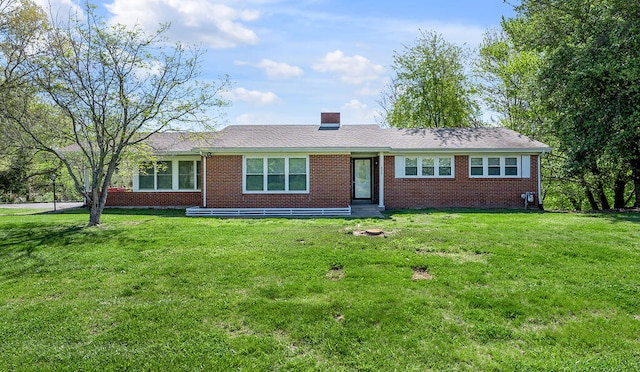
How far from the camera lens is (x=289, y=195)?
582 inches

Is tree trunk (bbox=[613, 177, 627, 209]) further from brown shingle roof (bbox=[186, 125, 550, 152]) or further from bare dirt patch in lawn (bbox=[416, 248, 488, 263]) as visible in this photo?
bare dirt patch in lawn (bbox=[416, 248, 488, 263])

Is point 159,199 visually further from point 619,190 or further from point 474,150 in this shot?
point 619,190

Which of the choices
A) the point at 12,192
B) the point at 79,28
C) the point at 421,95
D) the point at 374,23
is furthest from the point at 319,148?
the point at 12,192

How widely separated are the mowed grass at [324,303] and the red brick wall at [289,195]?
6128mm

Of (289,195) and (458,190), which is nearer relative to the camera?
(289,195)

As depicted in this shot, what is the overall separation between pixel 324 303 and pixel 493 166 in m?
13.2

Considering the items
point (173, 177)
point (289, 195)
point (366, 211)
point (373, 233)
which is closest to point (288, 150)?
point (289, 195)

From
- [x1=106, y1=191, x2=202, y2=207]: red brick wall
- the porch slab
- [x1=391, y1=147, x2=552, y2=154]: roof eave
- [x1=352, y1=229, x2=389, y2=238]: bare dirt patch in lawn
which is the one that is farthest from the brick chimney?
[x1=352, y1=229, x2=389, y2=238]: bare dirt patch in lawn

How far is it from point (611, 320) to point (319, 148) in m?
10.9

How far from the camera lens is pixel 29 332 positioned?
13.5 feet

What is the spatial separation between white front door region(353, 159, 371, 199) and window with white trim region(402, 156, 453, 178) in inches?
73.0

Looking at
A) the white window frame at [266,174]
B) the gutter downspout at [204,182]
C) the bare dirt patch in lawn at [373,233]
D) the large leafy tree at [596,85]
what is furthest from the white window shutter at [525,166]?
the gutter downspout at [204,182]

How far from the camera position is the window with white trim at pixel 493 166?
1566 centimetres

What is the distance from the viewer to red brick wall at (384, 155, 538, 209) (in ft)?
51.2
